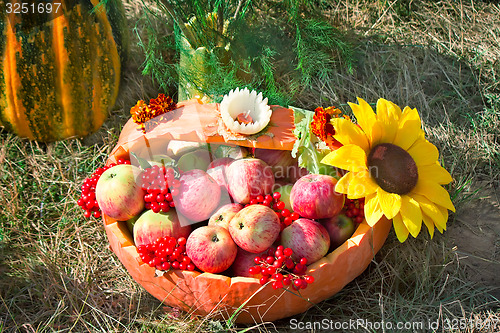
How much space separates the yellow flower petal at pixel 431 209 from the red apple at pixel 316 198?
347mm

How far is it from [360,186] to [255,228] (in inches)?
19.6

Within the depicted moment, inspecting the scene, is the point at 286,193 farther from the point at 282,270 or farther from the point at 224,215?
the point at 282,270

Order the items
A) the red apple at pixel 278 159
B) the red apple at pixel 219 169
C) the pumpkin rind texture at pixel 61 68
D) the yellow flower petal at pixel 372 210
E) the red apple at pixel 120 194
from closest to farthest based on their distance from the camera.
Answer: the yellow flower petal at pixel 372 210 → the red apple at pixel 120 194 → the red apple at pixel 219 169 → the red apple at pixel 278 159 → the pumpkin rind texture at pixel 61 68

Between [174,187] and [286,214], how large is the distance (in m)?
0.54

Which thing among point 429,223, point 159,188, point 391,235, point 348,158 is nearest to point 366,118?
point 348,158

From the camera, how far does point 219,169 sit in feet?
7.61

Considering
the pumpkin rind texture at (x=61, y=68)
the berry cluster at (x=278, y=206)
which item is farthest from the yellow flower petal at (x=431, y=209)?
the pumpkin rind texture at (x=61, y=68)

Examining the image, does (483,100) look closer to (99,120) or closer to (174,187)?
(174,187)

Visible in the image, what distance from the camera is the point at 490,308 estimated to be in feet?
7.06

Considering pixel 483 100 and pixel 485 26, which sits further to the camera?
pixel 485 26

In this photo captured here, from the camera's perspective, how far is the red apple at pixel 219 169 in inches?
90.2

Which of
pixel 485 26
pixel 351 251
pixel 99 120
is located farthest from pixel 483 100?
pixel 99 120

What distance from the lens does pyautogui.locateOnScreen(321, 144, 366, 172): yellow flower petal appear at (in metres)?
2.02

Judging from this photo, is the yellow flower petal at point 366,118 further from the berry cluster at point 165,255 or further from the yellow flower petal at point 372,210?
the berry cluster at point 165,255
